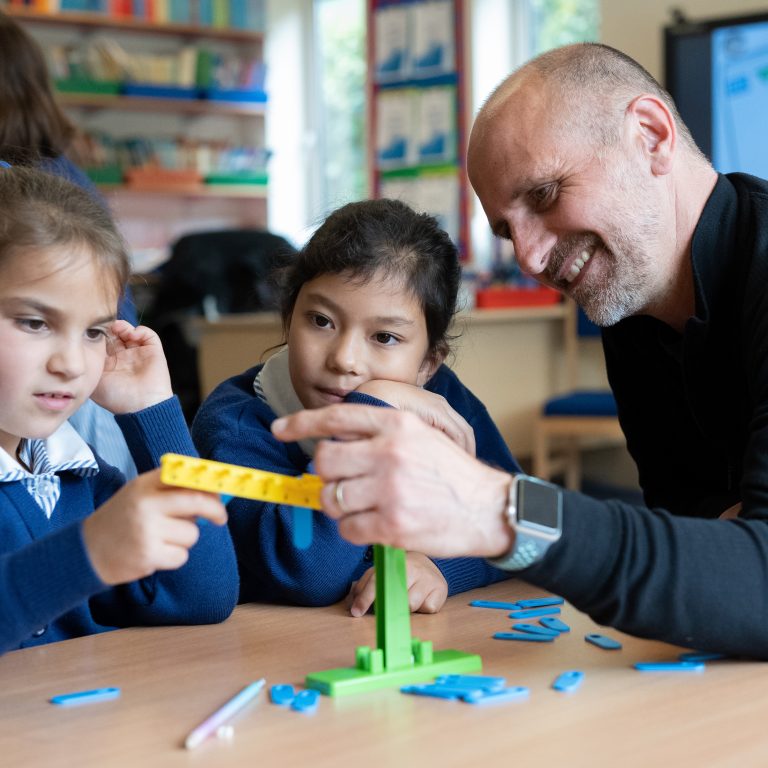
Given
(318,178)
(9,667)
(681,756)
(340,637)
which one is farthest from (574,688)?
(318,178)

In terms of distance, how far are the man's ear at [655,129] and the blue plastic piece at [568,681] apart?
878 millimetres

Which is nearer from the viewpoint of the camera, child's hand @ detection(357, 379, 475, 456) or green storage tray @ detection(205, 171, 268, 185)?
child's hand @ detection(357, 379, 475, 456)

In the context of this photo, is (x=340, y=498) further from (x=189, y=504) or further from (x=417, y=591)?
(x=417, y=591)

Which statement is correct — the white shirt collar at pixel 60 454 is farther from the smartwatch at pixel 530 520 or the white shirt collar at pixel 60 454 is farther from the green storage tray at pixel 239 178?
the green storage tray at pixel 239 178

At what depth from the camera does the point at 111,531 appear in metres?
0.99

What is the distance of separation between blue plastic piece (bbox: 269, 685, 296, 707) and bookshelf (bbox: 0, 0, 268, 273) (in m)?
6.25

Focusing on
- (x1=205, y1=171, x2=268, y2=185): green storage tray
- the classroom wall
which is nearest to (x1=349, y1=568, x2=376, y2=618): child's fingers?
the classroom wall

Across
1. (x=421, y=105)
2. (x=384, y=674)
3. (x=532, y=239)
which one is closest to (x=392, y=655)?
(x=384, y=674)

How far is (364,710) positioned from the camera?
0.93 meters

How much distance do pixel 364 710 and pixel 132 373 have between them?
64 cm

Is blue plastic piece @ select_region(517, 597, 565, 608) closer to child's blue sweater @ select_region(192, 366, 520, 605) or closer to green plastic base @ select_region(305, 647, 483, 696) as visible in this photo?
child's blue sweater @ select_region(192, 366, 520, 605)

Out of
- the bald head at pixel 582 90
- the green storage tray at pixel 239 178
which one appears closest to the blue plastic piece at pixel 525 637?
the bald head at pixel 582 90

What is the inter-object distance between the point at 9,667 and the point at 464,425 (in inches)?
24.1

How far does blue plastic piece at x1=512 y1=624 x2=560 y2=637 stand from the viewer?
1.17 metres
